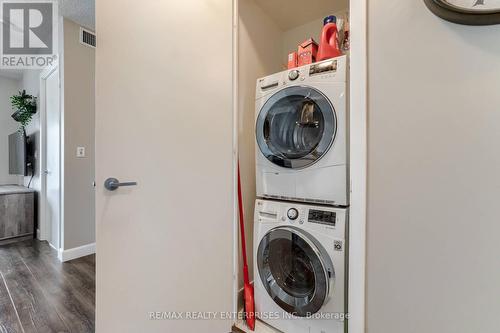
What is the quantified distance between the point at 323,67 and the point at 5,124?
5130 millimetres

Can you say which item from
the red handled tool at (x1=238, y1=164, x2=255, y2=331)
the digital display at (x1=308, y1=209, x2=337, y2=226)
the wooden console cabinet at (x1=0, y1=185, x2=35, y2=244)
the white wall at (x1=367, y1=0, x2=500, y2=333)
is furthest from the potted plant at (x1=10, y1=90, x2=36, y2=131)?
the white wall at (x1=367, y1=0, x2=500, y2=333)

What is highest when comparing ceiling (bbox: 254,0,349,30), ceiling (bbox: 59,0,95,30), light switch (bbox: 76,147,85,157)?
ceiling (bbox: 59,0,95,30)

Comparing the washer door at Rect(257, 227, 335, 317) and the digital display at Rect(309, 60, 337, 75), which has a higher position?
the digital display at Rect(309, 60, 337, 75)

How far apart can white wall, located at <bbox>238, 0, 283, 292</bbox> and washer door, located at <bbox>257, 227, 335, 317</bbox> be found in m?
0.33

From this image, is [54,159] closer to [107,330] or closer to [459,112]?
[107,330]

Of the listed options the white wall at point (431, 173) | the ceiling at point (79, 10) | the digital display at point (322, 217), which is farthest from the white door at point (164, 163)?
the ceiling at point (79, 10)

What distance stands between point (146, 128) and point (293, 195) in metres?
0.88

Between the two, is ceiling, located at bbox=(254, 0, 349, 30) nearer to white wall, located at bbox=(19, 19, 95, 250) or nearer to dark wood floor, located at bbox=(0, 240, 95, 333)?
white wall, located at bbox=(19, 19, 95, 250)

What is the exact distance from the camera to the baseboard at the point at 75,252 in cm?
242

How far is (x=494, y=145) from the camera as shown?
0.77 meters

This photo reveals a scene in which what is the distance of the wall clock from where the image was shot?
0.74 m

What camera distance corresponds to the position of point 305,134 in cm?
136

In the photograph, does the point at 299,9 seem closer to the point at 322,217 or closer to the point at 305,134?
the point at 305,134

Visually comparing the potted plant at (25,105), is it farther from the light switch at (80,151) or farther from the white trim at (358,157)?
the white trim at (358,157)
